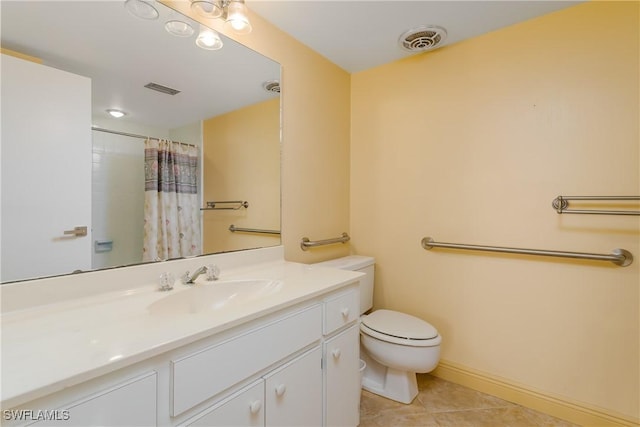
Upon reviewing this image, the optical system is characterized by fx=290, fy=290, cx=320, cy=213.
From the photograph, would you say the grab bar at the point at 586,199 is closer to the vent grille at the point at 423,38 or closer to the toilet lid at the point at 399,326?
the toilet lid at the point at 399,326

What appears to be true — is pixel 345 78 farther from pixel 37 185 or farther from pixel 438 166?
pixel 37 185

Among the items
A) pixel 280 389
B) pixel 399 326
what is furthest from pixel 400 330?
pixel 280 389

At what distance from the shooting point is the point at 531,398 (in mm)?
1604

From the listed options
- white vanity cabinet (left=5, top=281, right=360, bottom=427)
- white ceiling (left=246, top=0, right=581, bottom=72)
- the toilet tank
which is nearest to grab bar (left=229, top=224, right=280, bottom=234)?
the toilet tank

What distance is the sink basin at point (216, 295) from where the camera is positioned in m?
1.04

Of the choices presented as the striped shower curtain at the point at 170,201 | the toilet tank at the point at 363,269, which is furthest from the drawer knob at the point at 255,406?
the toilet tank at the point at 363,269

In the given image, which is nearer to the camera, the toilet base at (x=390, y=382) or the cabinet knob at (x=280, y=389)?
the cabinet knob at (x=280, y=389)

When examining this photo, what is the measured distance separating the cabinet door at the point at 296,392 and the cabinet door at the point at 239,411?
3 centimetres

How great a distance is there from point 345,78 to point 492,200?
4.44 feet

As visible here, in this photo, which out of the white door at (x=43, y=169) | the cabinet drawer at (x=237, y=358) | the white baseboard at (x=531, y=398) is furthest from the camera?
the white baseboard at (x=531, y=398)

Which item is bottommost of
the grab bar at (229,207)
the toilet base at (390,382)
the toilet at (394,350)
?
the toilet base at (390,382)

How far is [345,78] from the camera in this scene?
2209mm

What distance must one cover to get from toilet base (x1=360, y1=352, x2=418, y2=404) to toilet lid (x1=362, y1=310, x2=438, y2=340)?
10.6 inches

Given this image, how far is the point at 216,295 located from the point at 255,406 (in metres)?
0.45
